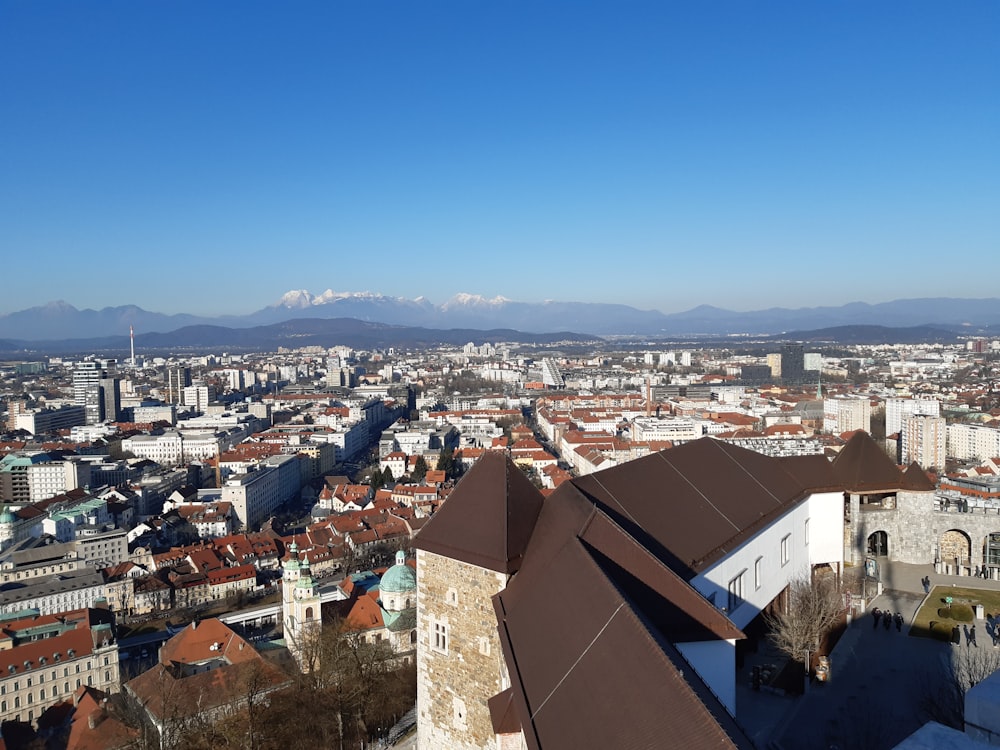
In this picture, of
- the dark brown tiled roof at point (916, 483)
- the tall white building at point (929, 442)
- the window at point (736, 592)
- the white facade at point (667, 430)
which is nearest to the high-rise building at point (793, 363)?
the white facade at point (667, 430)

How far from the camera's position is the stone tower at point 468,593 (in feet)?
27.3

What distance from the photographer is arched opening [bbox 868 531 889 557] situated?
1557 cm

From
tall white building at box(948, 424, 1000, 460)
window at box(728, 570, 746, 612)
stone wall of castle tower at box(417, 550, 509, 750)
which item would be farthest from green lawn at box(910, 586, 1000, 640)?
tall white building at box(948, 424, 1000, 460)

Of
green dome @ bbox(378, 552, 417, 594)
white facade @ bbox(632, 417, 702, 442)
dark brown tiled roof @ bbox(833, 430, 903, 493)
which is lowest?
white facade @ bbox(632, 417, 702, 442)

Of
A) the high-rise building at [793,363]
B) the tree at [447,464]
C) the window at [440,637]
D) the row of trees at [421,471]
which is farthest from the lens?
the high-rise building at [793,363]

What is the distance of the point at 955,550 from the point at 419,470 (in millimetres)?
29115

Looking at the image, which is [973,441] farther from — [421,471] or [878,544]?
[878,544]

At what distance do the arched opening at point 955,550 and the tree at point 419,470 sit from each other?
26.9m

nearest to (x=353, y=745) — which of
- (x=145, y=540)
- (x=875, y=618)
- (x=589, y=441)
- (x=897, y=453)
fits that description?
(x=875, y=618)

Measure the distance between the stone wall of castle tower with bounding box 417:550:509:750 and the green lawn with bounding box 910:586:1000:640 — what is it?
7.17m

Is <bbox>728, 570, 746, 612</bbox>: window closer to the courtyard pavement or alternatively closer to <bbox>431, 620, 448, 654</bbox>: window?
the courtyard pavement

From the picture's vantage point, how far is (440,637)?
8.91 m

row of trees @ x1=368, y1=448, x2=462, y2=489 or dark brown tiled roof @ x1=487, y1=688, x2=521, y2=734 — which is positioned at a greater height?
dark brown tiled roof @ x1=487, y1=688, x2=521, y2=734

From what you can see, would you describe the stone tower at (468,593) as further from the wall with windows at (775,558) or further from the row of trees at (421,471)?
the row of trees at (421,471)
